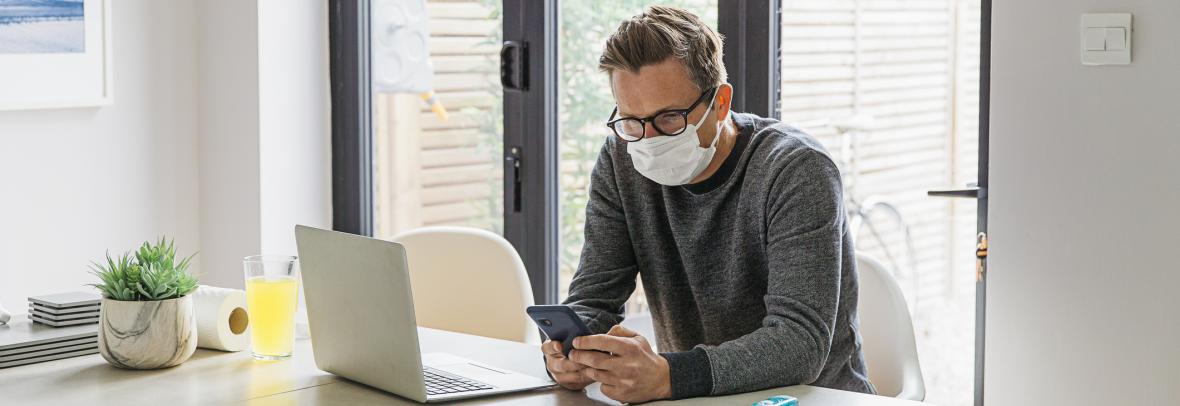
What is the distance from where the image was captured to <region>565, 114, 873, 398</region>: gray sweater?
1.72 m

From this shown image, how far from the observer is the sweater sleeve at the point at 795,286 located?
1.69 m

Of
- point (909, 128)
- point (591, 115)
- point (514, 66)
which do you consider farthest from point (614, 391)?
point (514, 66)

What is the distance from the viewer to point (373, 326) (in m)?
1.69

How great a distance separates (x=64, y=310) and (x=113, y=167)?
1423 millimetres

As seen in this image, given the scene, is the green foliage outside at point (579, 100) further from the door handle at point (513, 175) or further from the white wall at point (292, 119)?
the white wall at point (292, 119)

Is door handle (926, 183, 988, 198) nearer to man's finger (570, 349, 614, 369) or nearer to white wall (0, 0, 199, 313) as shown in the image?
man's finger (570, 349, 614, 369)

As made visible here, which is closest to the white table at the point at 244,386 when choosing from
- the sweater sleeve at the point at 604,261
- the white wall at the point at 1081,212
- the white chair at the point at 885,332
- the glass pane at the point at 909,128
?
the sweater sleeve at the point at 604,261

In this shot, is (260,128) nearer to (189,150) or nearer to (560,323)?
(189,150)

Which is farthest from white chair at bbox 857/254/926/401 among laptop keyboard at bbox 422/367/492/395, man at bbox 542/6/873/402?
laptop keyboard at bbox 422/367/492/395

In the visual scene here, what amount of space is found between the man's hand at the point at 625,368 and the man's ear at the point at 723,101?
0.45 meters

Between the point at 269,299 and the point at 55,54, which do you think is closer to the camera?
the point at 269,299

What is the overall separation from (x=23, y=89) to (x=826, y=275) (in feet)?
7.28

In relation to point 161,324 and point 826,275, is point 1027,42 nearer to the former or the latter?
point 826,275

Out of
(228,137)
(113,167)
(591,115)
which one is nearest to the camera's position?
(591,115)
